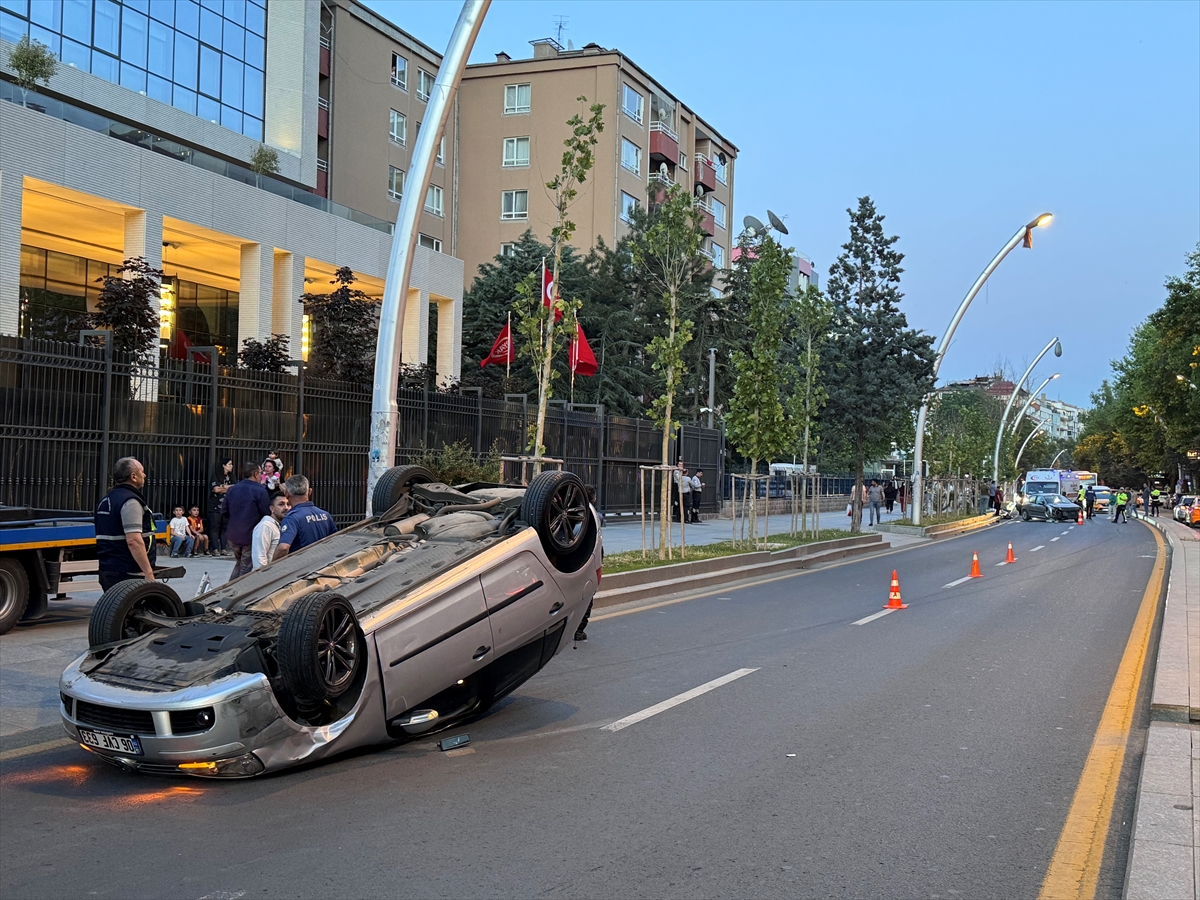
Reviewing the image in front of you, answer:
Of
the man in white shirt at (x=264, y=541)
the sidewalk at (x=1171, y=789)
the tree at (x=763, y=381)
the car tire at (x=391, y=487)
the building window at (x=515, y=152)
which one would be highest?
the building window at (x=515, y=152)

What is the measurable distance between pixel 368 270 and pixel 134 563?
79.4ft

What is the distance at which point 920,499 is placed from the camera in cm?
4231

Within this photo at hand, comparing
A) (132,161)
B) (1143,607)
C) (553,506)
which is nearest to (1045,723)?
(553,506)

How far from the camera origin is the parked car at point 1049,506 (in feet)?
183

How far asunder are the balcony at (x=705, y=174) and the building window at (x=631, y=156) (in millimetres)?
6827

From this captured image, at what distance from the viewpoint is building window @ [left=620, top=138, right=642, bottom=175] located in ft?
174

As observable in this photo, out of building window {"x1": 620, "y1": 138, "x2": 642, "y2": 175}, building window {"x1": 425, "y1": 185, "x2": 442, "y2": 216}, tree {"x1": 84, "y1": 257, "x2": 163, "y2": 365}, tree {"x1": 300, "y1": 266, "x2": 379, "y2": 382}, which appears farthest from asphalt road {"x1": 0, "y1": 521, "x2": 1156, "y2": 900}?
building window {"x1": 620, "y1": 138, "x2": 642, "y2": 175}

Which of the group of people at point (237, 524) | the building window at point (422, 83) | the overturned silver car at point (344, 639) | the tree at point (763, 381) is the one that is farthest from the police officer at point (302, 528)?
the building window at point (422, 83)

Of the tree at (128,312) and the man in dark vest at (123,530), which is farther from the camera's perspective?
the tree at (128,312)

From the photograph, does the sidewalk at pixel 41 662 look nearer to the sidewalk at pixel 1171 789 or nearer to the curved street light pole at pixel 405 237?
the curved street light pole at pixel 405 237

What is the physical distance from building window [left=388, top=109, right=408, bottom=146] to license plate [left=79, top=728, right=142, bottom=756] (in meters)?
42.7

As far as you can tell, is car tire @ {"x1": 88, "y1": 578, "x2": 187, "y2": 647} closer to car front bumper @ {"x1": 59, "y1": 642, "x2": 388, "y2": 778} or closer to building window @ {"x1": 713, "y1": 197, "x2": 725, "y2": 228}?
car front bumper @ {"x1": 59, "y1": 642, "x2": 388, "y2": 778}

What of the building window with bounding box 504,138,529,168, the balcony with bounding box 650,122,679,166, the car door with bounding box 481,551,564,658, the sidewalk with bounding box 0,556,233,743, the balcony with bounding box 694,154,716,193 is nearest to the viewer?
the car door with bounding box 481,551,564,658

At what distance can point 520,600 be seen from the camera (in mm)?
7207
